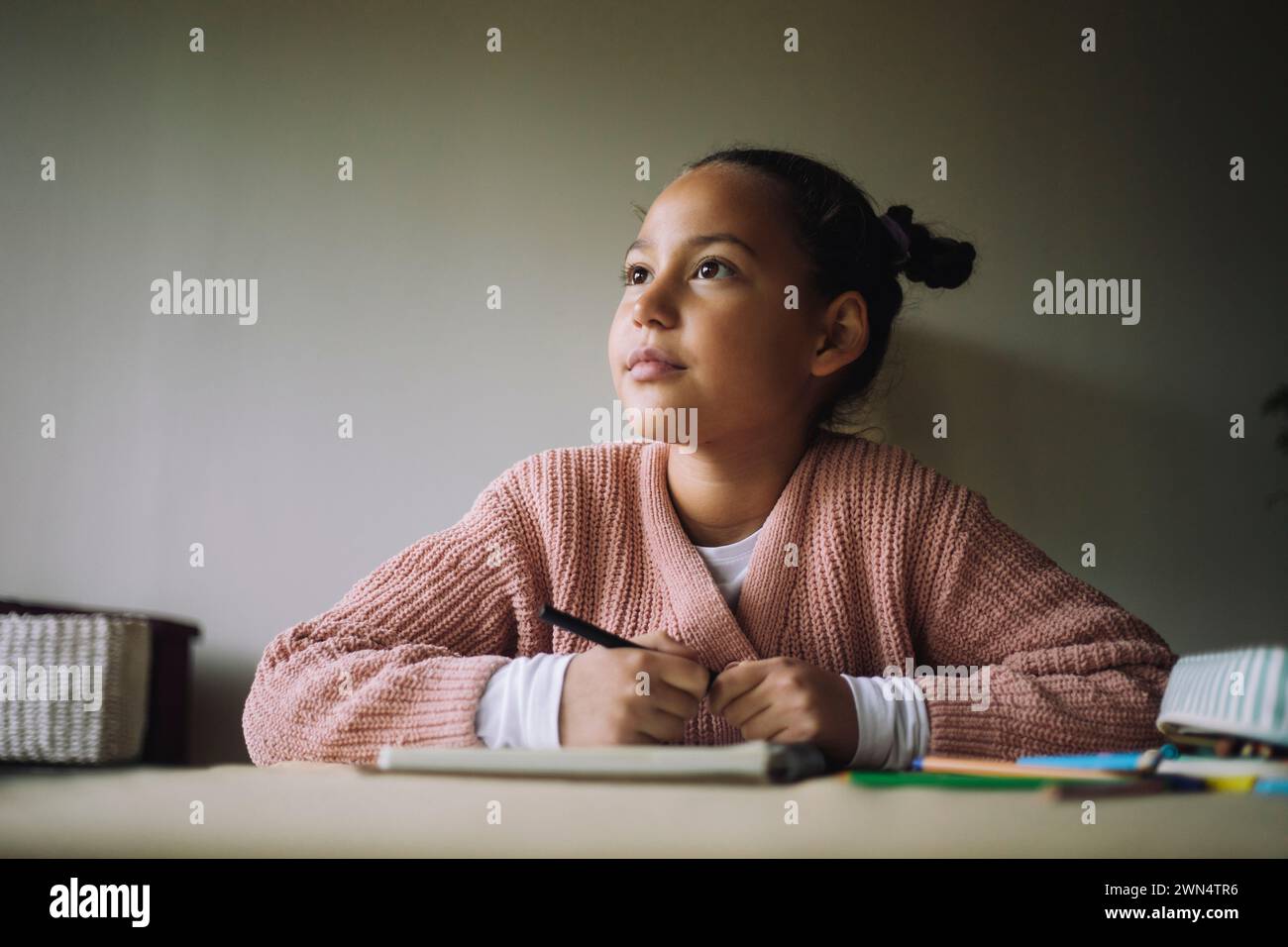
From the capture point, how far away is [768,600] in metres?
0.92

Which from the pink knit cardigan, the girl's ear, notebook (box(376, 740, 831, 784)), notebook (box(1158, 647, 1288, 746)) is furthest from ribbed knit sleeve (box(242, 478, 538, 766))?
notebook (box(1158, 647, 1288, 746))

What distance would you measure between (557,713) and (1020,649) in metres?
0.45

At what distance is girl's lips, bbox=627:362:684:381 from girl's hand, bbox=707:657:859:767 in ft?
1.04

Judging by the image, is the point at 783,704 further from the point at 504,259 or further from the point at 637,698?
the point at 504,259

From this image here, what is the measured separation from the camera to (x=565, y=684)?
2.40 feet

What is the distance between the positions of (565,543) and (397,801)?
55 centimetres

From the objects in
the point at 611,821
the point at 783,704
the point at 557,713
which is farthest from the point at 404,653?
the point at 611,821

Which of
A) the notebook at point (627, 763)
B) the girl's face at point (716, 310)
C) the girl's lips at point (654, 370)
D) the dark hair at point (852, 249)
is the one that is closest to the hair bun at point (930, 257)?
the dark hair at point (852, 249)

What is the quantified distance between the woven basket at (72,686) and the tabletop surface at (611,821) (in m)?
0.21

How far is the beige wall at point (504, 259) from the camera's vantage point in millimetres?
1214

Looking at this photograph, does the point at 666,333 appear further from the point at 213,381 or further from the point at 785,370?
the point at 213,381

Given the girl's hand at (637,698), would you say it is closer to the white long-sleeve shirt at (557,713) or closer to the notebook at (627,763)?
the white long-sleeve shirt at (557,713)

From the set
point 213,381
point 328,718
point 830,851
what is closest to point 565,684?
point 328,718

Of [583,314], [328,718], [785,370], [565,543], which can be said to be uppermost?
[583,314]
